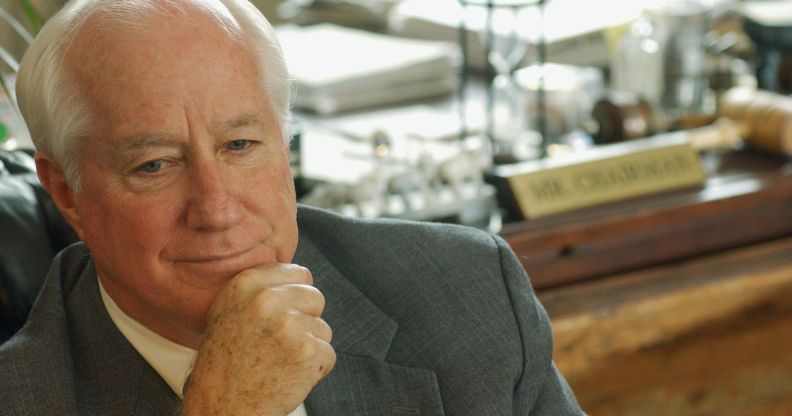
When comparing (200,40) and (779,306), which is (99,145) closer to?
(200,40)

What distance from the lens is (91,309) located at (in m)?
1.50

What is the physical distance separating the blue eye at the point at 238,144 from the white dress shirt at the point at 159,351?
28 centimetres

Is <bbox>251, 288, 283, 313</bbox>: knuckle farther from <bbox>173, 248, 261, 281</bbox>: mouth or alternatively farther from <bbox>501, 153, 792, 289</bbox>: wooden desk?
<bbox>501, 153, 792, 289</bbox>: wooden desk

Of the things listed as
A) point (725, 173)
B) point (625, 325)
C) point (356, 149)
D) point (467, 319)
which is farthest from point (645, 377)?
point (467, 319)

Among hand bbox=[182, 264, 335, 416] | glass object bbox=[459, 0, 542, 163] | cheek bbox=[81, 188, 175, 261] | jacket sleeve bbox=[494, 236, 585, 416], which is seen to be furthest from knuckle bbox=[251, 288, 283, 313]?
glass object bbox=[459, 0, 542, 163]

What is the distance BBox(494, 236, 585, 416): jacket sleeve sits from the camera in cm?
157

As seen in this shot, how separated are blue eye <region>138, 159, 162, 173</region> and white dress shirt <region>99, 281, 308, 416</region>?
0.78ft

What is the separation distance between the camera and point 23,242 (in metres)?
1.56

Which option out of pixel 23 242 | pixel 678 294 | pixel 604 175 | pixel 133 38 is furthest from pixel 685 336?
pixel 133 38

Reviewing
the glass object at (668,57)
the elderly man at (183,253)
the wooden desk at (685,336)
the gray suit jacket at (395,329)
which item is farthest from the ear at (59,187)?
the glass object at (668,57)

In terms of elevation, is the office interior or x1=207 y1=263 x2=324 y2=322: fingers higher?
x1=207 y1=263 x2=324 y2=322: fingers

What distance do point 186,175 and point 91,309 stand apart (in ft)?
0.92

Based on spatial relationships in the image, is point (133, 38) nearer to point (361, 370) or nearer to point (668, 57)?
point (361, 370)

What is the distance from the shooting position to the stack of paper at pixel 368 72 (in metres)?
2.95
